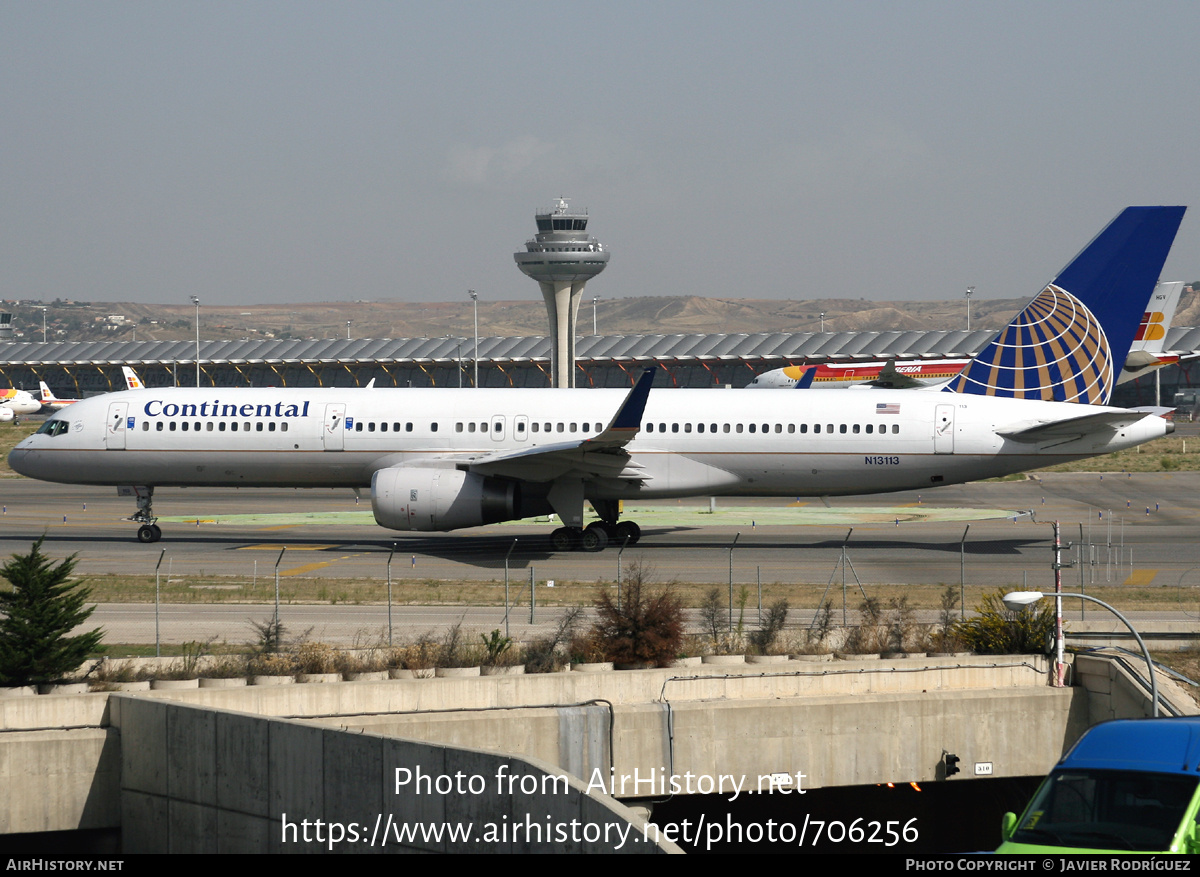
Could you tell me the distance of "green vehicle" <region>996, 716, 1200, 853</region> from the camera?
12.1 metres

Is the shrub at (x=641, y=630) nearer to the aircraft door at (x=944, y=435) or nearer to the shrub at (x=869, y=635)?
the shrub at (x=869, y=635)

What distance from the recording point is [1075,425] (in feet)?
117

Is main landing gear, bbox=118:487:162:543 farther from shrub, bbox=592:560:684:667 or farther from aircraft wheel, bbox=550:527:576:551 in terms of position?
shrub, bbox=592:560:684:667

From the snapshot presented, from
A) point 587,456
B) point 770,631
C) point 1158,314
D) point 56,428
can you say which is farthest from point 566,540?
point 1158,314

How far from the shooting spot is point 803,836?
23.0 metres

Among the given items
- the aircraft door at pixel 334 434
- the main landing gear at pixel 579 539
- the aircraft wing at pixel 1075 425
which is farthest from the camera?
the aircraft door at pixel 334 434

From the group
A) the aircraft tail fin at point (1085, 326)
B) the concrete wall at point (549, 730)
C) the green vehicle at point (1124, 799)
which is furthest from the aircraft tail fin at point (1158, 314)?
the green vehicle at point (1124, 799)

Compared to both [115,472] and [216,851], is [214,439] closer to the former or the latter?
[115,472]

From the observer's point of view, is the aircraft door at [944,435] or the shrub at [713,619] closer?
the shrub at [713,619]

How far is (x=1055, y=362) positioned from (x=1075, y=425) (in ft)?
11.8

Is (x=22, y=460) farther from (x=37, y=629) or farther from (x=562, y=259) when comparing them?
(x=562, y=259)

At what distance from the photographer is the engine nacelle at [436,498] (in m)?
35.2

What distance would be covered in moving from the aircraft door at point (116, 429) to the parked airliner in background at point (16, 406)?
90072mm

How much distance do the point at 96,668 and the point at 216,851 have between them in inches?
211
